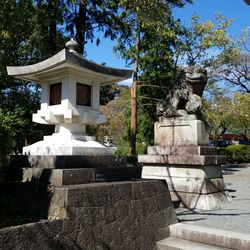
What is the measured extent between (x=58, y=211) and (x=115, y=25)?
964 cm

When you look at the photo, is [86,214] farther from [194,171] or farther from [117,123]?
[117,123]

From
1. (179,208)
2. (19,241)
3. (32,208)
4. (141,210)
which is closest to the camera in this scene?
(19,241)

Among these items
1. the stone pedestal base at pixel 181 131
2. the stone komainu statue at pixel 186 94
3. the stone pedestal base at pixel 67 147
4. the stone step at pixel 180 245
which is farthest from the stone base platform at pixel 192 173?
the stone pedestal base at pixel 67 147

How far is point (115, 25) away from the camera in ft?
42.0

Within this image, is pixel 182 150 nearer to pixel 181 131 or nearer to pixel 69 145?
pixel 181 131

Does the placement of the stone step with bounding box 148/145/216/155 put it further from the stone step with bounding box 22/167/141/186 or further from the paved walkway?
the stone step with bounding box 22/167/141/186

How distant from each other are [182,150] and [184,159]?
261 millimetres

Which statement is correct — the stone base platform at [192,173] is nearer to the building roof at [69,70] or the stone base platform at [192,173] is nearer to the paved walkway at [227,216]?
the paved walkway at [227,216]

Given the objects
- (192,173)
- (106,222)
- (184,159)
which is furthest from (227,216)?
(106,222)

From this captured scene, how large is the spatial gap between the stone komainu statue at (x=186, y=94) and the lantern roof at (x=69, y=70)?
2.29 m

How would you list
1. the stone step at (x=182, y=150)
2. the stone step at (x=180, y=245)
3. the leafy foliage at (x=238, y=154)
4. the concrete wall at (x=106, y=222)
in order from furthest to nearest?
the leafy foliage at (x=238, y=154) → the stone step at (x=182, y=150) → the stone step at (x=180, y=245) → the concrete wall at (x=106, y=222)

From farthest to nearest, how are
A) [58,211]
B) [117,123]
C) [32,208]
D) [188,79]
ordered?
1. [117,123]
2. [188,79]
3. [32,208]
4. [58,211]

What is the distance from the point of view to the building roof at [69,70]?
19.3 ft

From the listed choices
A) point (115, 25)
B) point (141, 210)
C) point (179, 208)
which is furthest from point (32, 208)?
point (115, 25)
